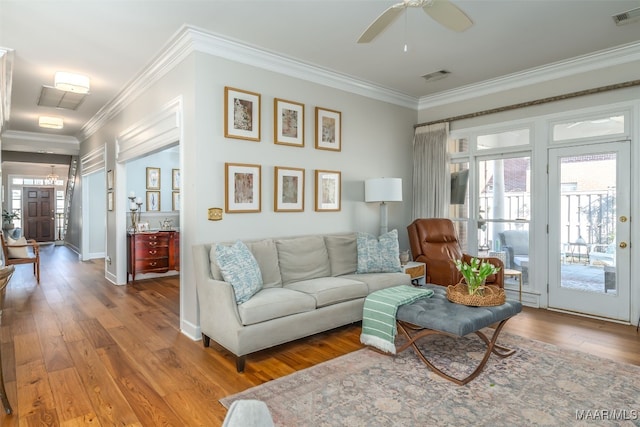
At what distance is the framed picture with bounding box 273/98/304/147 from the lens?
161 inches

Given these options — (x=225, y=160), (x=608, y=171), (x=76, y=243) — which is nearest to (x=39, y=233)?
(x=76, y=243)

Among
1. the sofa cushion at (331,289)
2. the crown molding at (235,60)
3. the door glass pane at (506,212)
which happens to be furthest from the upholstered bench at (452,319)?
the crown molding at (235,60)

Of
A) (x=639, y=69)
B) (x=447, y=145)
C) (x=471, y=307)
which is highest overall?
(x=639, y=69)

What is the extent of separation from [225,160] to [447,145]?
329 cm

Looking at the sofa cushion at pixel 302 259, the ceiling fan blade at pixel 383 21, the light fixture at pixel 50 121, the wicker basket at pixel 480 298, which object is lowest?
the wicker basket at pixel 480 298

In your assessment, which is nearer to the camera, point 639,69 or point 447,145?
point 639,69

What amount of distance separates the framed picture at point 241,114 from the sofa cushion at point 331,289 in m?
1.60

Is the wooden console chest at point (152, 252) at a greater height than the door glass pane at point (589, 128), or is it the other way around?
the door glass pane at point (589, 128)

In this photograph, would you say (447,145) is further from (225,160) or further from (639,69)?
(225,160)

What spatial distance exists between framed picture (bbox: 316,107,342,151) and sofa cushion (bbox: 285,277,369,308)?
1.67 metres

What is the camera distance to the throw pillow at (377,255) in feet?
13.8

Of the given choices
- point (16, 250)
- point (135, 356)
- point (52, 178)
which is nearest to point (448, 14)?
point (135, 356)

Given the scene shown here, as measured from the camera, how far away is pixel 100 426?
213 cm

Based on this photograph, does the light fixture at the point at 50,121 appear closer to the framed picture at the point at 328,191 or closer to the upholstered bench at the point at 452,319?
the framed picture at the point at 328,191
